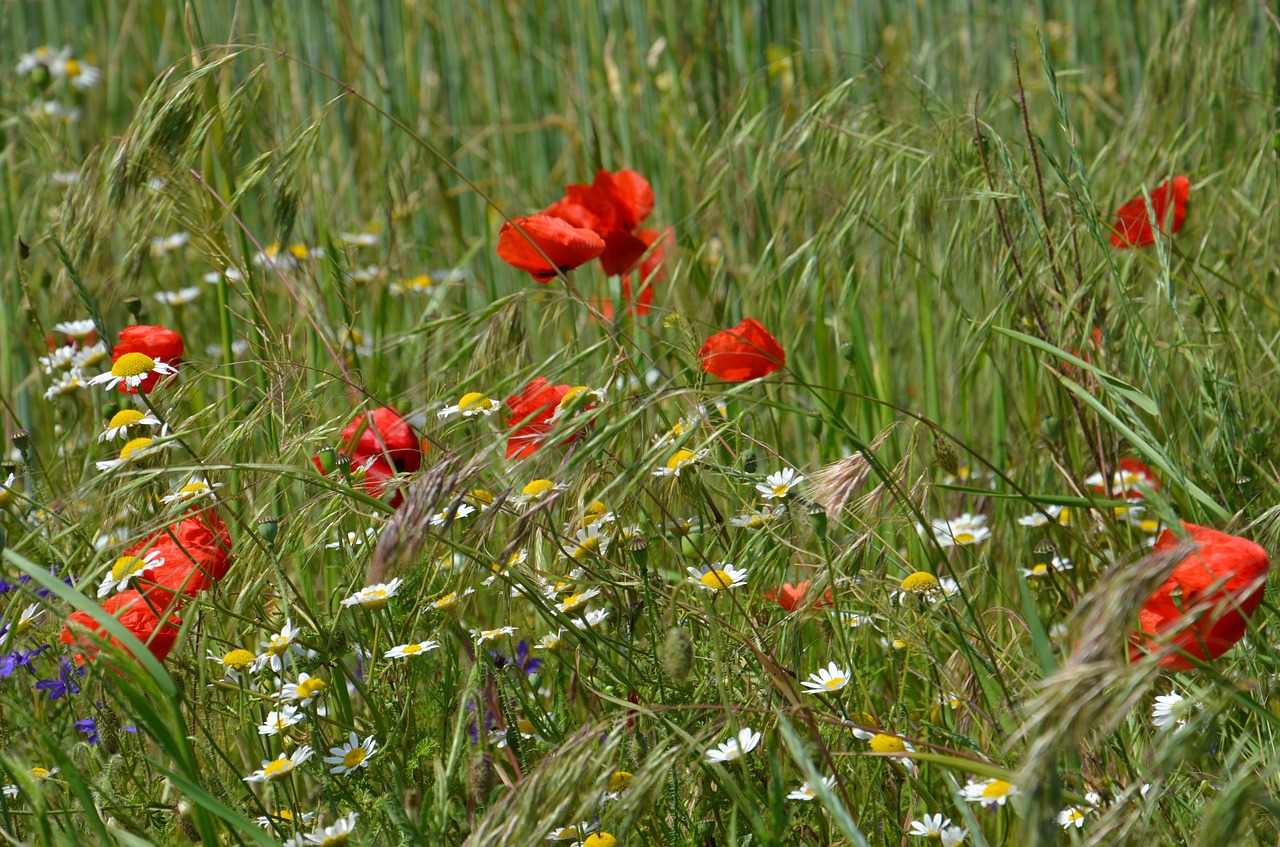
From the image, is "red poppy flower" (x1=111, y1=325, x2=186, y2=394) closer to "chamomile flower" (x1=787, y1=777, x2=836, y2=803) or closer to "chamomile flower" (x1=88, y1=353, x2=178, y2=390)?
"chamomile flower" (x1=88, y1=353, x2=178, y2=390)

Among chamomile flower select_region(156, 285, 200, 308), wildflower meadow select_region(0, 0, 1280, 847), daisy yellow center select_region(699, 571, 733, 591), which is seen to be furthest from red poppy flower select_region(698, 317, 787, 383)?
chamomile flower select_region(156, 285, 200, 308)

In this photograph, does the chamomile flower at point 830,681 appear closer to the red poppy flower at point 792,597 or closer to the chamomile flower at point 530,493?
the red poppy flower at point 792,597

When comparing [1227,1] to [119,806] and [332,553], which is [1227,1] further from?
[119,806]

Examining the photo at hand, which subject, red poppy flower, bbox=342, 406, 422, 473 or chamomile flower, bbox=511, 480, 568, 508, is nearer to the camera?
chamomile flower, bbox=511, 480, 568, 508

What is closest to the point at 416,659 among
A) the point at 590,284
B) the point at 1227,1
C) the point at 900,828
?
the point at 900,828

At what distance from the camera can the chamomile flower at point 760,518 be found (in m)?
1.11

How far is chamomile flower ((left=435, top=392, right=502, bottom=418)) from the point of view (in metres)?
1.17

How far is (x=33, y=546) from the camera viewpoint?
4.36ft

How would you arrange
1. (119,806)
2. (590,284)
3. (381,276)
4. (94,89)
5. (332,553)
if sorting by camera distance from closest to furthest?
(119,806) → (332,553) → (381,276) → (590,284) → (94,89)

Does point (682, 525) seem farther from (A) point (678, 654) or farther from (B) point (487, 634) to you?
(A) point (678, 654)

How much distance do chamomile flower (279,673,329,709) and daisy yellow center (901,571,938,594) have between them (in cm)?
51

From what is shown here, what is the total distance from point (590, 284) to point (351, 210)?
696 mm

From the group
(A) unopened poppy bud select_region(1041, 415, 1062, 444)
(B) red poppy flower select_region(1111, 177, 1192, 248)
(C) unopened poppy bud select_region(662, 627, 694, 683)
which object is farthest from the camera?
(B) red poppy flower select_region(1111, 177, 1192, 248)

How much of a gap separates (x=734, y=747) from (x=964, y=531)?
22.5 inches
